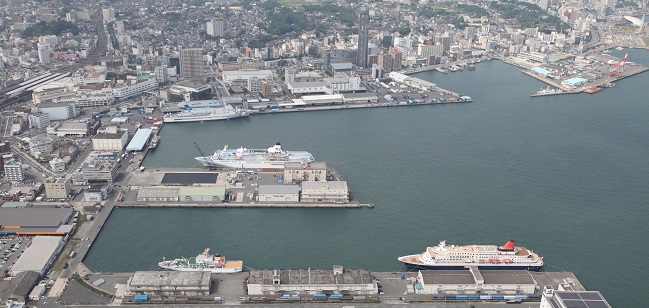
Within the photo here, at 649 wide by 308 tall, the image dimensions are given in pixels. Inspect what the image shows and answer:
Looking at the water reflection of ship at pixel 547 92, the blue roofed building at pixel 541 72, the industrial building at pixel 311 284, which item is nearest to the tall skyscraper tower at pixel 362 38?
the water reflection of ship at pixel 547 92

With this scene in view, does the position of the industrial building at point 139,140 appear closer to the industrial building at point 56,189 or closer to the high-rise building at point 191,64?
the industrial building at point 56,189

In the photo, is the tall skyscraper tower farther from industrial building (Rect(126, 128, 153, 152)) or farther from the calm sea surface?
industrial building (Rect(126, 128, 153, 152))

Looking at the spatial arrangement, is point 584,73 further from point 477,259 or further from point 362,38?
point 477,259

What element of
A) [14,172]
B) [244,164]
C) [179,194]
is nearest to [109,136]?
[14,172]

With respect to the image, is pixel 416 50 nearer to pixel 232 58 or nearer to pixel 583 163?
pixel 232 58

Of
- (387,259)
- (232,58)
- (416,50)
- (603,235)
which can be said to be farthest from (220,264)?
(416,50)

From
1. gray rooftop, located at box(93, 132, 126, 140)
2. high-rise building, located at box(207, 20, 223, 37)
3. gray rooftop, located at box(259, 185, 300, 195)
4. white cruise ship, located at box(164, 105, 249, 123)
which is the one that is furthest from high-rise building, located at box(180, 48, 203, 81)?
gray rooftop, located at box(259, 185, 300, 195)

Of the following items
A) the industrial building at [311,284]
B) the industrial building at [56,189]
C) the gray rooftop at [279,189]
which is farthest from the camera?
the gray rooftop at [279,189]
